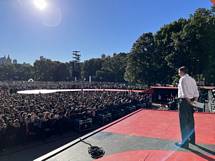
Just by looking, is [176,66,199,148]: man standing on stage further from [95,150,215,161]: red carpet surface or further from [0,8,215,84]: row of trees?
[0,8,215,84]: row of trees

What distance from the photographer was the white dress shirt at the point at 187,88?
5.81m

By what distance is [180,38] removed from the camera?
143ft

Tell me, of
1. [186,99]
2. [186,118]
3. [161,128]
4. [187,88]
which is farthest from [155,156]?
[161,128]

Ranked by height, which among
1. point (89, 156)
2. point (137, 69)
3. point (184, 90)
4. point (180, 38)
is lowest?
point (89, 156)

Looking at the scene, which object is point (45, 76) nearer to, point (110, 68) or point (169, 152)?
point (110, 68)

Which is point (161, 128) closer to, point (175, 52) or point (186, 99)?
point (186, 99)

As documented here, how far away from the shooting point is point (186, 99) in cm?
584

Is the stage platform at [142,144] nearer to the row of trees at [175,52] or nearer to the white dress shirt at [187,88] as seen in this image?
the white dress shirt at [187,88]

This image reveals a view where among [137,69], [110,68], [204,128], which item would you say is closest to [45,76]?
[110,68]

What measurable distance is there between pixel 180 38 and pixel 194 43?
99.3 inches

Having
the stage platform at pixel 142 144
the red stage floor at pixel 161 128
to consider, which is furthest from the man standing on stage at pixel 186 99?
the red stage floor at pixel 161 128

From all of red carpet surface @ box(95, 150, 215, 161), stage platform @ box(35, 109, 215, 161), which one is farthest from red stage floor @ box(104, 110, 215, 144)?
red carpet surface @ box(95, 150, 215, 161)

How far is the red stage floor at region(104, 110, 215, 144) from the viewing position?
7.55 m

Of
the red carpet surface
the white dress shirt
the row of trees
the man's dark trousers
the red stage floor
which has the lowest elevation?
the red carpet surface
